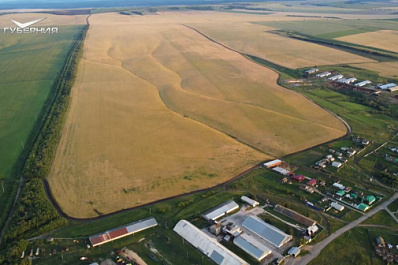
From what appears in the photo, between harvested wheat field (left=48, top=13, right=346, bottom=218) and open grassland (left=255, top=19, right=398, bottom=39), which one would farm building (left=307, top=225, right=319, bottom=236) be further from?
open grassland (left=255, top=19, right=398, bottom=39)

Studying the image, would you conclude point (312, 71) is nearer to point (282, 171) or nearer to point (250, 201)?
point (282, 171)

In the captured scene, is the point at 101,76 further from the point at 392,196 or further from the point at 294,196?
the point at 392,196

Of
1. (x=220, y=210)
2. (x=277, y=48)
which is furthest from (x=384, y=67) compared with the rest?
(x=220, y=210)

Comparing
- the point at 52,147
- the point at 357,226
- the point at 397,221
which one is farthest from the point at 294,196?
the point at 52,147

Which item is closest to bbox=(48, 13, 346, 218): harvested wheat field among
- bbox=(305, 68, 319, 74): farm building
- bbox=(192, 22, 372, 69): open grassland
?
bbox=(305, 68, 319, 74): farm building

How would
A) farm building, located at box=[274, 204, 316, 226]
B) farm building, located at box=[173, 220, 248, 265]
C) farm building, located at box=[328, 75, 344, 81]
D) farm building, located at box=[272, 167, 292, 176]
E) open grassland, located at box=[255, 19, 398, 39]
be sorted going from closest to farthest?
farm building, located at box=[173, 220, 248, 265]
farm building, located at box=[274, 204, 316, 226]
farm building, located at box=[272, 167, 292, 176]
farm building, located at box=[328, 75, 344, 81]
open grassland, located at box=[255, 19, 398, 39]

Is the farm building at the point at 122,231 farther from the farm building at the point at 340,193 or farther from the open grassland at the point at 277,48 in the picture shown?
the open grassland at the point at 277,48
